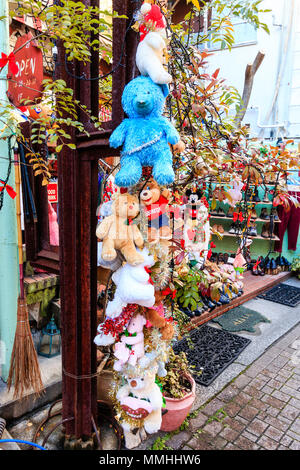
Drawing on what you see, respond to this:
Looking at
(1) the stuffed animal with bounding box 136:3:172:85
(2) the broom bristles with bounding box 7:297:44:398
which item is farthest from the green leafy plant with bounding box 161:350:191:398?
→ (1) the stuffed animal with bounding box 136:3:172:85

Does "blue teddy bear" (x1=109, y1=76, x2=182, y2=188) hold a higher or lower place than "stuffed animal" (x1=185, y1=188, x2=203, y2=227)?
higher

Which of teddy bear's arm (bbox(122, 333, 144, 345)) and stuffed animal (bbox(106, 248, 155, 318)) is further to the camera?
teddy bear's arm (bbox(122, 333, 144, 345))

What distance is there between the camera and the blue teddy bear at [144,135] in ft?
5.72

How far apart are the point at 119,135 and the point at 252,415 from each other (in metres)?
3.11

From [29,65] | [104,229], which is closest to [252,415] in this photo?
[104,229]

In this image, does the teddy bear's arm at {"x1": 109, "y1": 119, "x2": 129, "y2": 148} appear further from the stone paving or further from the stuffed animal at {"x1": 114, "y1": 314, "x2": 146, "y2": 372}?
the stone paving

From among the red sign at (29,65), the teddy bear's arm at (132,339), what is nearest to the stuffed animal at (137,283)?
the teddy bear's arm at (132,339)

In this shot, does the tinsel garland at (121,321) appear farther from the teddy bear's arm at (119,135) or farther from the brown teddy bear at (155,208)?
the teddy bear's arm at (119,135)

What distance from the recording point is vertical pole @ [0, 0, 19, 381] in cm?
283

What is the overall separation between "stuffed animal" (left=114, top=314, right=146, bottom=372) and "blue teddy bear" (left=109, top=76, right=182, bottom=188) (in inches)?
39.8

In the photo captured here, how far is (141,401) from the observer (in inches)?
92.3

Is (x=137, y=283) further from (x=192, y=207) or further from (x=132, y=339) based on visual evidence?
(x=192, y=207)

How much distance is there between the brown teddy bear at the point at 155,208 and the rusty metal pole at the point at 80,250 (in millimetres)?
378
